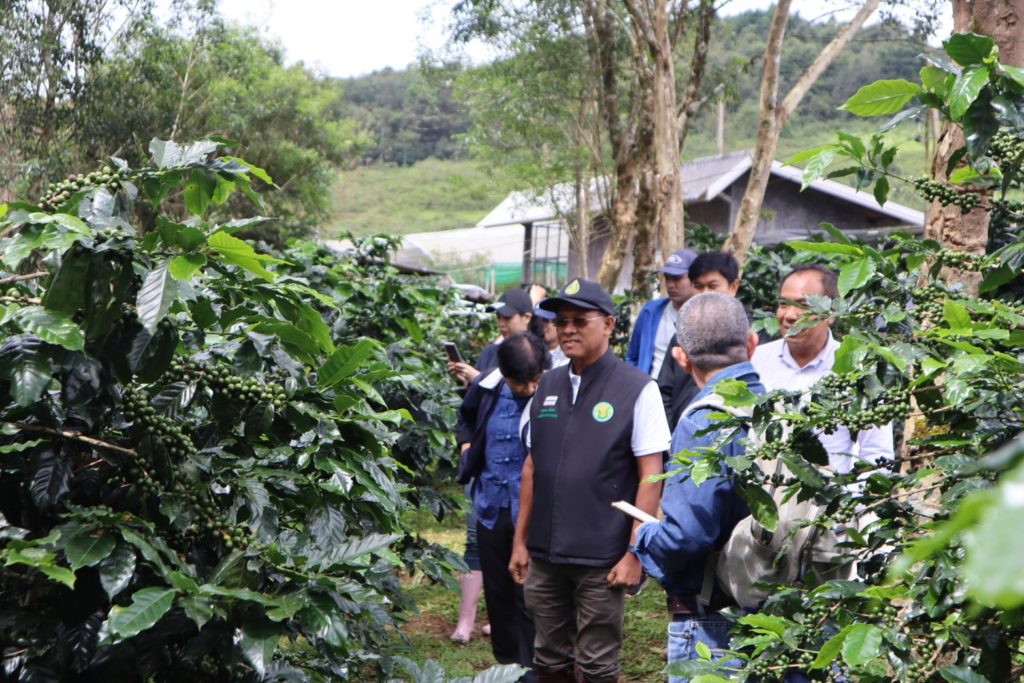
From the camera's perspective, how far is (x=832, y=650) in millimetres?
1928

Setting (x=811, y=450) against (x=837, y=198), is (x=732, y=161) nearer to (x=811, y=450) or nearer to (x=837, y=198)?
(x=837, y=198)

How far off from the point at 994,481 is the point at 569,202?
27222 mm

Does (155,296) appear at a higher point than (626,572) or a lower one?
higher

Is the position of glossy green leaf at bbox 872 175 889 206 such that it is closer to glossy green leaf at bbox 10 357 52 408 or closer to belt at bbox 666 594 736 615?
belt at bbox 666 594 736 615

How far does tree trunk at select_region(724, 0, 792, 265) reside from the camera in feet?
36.5

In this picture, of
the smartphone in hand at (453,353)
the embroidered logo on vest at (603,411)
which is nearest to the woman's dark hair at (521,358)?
the embroidered logo on vest at (603,411)

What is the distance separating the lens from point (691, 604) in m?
3.49

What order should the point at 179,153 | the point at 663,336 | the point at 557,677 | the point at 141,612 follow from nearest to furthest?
the point at 141,612
the point at 179,153
the point at 557,677
the point at 663,336

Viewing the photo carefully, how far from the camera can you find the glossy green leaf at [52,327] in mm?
1873

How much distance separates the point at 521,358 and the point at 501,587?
3.71ft

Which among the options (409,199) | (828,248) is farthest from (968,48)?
(409,199)

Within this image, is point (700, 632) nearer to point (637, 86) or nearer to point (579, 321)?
point (579, 321)

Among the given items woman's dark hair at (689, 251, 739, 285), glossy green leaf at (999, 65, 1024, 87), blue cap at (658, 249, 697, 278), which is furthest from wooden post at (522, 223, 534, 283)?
glossy green leaf at (999, 65, 1024, 87)

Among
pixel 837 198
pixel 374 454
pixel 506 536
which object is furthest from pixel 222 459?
pixel 837 198
